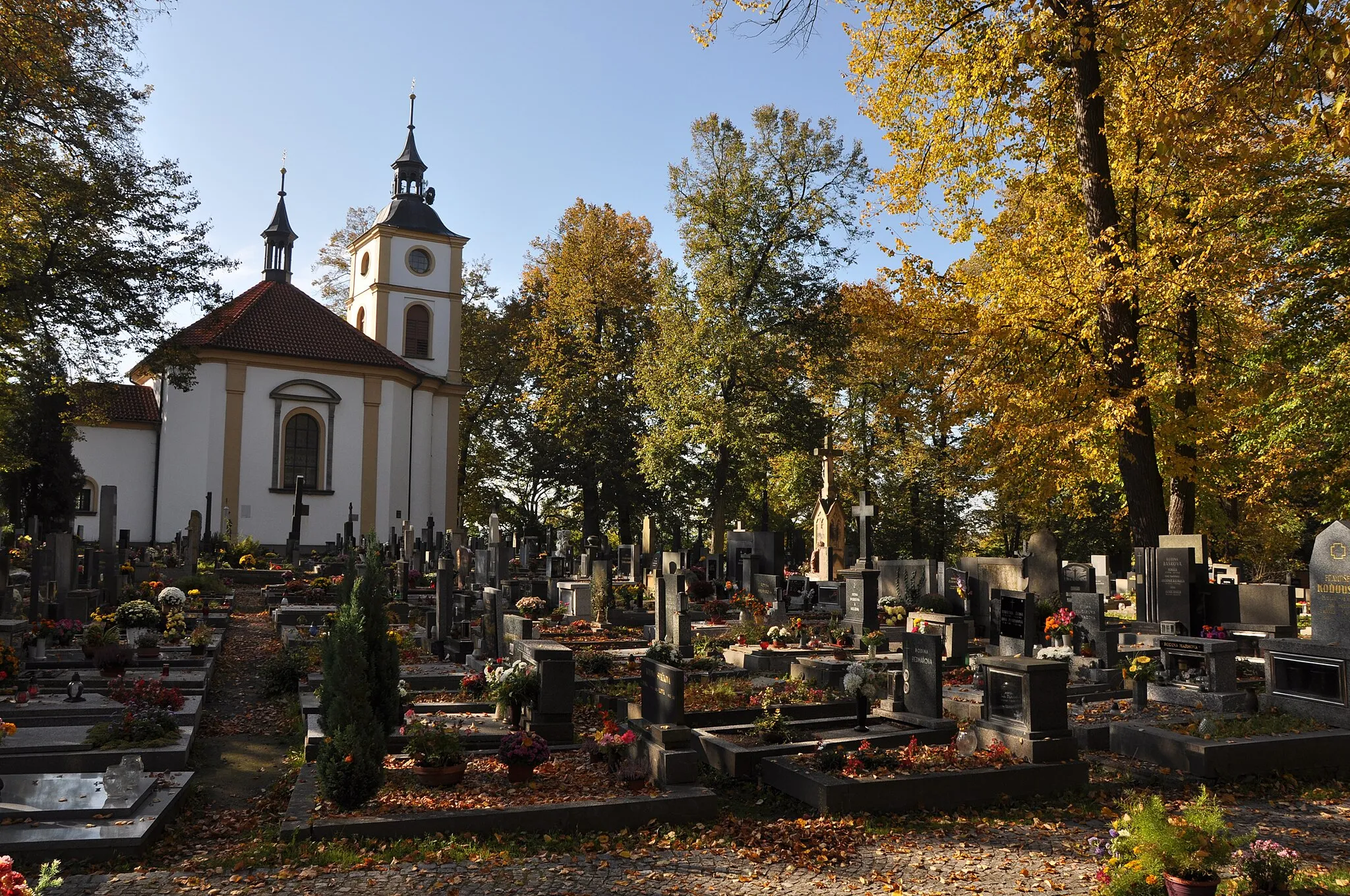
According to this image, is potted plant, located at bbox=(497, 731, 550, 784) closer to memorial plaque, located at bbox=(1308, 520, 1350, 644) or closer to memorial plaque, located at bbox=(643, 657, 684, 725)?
memorial plaque, located at bbox=(643, 657, 684, 725)

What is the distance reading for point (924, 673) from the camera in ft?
30.5

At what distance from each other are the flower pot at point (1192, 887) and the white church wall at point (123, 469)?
33.9 metres

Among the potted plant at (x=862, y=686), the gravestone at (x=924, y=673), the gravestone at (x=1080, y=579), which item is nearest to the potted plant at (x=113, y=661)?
the potted plant at (x=862, y=686)

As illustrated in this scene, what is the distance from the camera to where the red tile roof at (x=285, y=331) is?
33.8 metres

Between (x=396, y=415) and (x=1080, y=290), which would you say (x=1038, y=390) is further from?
(x=396, y=415)

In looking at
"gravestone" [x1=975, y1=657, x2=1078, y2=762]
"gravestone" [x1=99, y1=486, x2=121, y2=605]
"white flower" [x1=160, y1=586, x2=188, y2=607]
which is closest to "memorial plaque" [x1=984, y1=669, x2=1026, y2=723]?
"gravestone" [x1=975, y1=657, x2=1078, y2=762]

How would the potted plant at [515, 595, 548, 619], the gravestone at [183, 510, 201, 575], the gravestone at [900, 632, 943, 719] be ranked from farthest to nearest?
the gravestone at [183, 510, 201, 575]
the potted plant at [515, 595, 548, 619]
the gravestone at [900, 632, 943, 719]

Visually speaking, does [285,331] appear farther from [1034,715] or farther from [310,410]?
[1034,715]

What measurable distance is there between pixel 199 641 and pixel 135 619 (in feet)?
2.94

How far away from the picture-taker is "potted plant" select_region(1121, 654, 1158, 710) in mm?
10039

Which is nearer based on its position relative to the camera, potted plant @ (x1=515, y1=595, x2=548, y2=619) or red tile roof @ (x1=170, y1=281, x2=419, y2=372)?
potted plant @ (x1=515, y1=595, x2=548, y2=619)

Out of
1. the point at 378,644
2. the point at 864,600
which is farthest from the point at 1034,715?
the point at 864,600

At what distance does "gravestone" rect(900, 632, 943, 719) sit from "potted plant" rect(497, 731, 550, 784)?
3.81 metres

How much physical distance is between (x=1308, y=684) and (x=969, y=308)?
8047 millimetres
